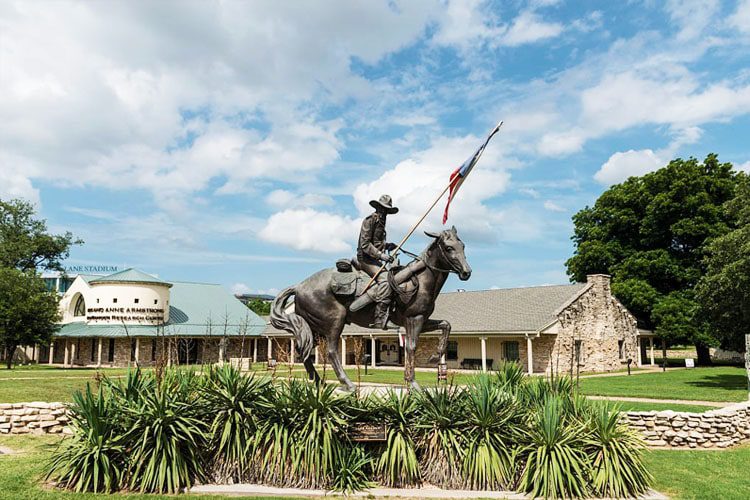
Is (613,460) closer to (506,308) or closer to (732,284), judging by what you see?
(732,284)

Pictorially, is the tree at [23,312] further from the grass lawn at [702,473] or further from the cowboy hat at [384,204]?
the grass lawn at [702,473]

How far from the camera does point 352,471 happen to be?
7.18 metres

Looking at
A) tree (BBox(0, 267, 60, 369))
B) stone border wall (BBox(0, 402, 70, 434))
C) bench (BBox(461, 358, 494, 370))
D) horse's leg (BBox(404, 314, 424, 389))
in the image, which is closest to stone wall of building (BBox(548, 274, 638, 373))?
bench (BBox(461, 358, 494, 370))

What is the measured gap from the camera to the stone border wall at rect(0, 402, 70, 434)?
11.0 m

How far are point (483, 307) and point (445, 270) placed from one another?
26390 millimetres

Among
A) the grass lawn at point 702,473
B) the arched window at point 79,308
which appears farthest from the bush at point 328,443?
the arched window at point 79,308

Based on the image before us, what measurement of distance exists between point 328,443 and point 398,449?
93 cm

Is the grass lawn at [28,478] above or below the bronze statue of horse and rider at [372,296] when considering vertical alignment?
below

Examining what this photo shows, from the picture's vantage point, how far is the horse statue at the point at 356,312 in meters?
9.11

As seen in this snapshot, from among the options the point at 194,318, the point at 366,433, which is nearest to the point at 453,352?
the point at 194,318

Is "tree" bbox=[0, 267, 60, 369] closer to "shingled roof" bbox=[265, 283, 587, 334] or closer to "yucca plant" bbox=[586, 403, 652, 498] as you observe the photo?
"shingled roof" bbox=[265, 283, 587, 334]

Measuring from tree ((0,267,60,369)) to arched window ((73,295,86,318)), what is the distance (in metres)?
6.45

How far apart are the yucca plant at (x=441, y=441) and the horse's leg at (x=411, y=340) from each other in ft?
5.06

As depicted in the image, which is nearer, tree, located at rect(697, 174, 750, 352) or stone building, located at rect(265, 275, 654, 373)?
tree, located at rect(697, 174, 750, 352)
